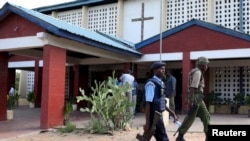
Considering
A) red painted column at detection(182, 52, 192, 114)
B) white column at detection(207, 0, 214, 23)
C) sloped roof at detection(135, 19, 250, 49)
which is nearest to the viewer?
sloped roof at detection(135, 19, 250, 49)

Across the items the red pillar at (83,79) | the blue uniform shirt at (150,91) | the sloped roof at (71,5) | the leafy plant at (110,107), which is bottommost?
the leafy plant at (110,107)

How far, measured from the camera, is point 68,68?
2025cm

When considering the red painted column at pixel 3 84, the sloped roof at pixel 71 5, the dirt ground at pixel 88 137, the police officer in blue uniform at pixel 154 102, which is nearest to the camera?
the police officer in blue uniform at pixel 154 102

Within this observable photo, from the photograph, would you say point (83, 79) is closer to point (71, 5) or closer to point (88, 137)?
point (71, 5)

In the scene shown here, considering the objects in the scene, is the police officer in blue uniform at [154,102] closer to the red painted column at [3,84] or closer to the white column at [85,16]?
the red painted column at [3,84]

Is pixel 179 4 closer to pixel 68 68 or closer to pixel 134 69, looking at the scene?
pixel 134 69

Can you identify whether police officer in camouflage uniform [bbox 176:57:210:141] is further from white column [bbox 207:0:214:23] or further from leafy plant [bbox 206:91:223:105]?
white column [bbox 207:0:214:23]

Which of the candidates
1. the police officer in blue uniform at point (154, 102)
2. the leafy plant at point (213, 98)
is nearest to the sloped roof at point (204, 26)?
the leafy plant at point (213, 98)

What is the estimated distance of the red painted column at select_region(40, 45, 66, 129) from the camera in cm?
998

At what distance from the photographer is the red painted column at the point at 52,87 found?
32.7 ft

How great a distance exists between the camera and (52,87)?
33.5ft

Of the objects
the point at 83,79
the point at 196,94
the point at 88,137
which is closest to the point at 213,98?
the point at 83,79

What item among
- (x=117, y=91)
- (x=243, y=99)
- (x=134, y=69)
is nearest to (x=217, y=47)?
(x=243, y=99)

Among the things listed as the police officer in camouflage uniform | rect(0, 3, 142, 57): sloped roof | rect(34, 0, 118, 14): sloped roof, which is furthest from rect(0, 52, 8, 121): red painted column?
rect(34, 0, 118, 14): sloped roof
